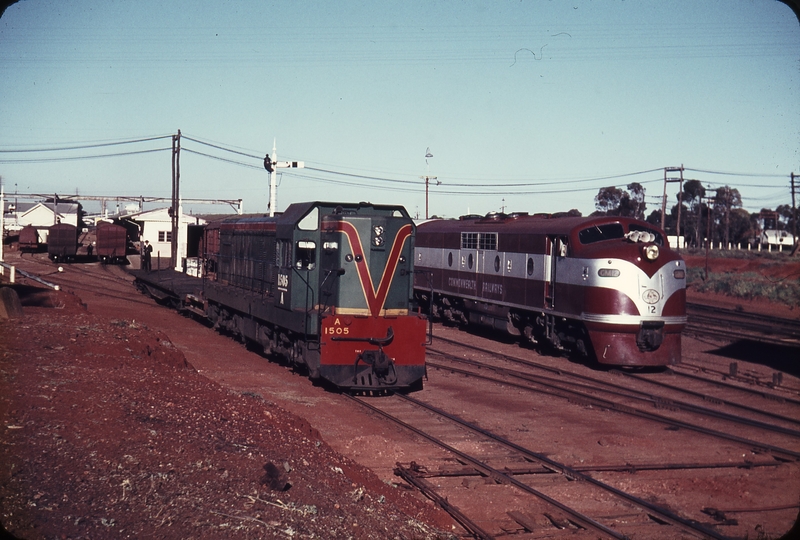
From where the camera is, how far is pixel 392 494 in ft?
27.6

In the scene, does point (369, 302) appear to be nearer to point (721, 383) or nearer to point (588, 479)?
point (588, 479)

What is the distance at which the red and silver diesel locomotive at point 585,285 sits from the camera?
17.8m

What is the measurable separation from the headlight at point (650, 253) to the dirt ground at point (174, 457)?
8.84 m

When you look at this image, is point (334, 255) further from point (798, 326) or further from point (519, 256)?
point (798, 326)

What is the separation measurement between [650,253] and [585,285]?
180 cm

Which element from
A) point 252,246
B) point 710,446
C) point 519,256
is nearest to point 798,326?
point 519,256

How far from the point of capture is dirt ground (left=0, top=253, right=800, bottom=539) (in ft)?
19.1

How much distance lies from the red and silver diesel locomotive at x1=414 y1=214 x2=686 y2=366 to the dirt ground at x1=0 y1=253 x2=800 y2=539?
646cm

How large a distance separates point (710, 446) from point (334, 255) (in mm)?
7735

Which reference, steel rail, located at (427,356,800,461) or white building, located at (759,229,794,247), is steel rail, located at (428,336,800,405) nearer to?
steel rail, located at (427,356,800,461)

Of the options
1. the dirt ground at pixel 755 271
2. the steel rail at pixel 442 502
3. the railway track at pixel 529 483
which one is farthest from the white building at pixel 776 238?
the steel rail at pixel 442 502

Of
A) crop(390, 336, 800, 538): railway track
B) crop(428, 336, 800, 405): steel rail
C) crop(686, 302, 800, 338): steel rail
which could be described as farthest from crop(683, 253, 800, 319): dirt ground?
crop(390, 336, 800, 538): railway track

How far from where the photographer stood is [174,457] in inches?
284

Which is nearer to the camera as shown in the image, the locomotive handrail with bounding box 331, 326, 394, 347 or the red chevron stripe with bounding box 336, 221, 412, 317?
the locomotive handrail with bounding box 331, 326, 394, 347
